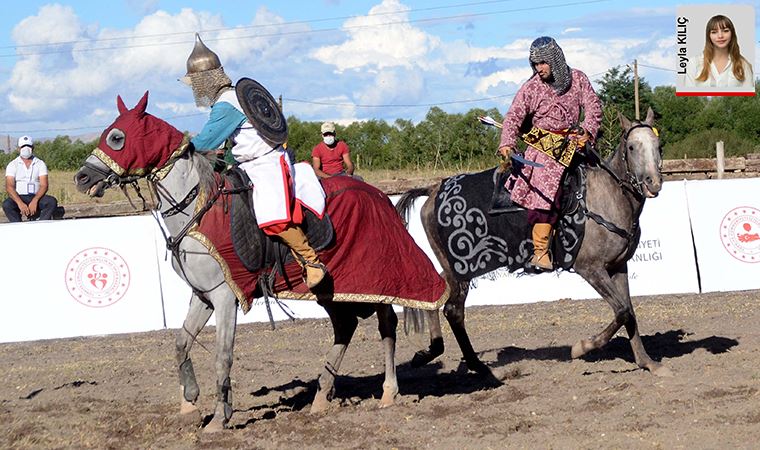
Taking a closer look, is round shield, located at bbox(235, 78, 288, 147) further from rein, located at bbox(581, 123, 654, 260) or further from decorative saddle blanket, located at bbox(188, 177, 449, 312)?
rein, located at bbox(581, 123, 654, 260)

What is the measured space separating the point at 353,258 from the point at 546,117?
2.19 m

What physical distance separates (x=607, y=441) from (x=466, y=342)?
9.49 feet

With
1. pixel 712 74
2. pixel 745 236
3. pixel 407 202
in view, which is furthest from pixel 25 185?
pixel 712 74

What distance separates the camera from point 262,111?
7.39 m

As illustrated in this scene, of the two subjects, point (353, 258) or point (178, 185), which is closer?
point (178, 185)

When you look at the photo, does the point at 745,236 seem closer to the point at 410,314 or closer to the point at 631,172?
the point at 631,172

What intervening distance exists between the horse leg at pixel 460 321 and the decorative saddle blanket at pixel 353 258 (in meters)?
1.01

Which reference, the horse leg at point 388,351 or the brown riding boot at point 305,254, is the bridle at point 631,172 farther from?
the brown riding boot at point 305,254

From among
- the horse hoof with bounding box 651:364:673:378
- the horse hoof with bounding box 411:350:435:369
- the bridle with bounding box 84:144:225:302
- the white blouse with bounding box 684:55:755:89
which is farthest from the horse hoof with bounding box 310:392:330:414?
the white blouse with bounding box 684:55:755:89

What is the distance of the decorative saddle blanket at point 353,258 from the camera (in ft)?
24.4

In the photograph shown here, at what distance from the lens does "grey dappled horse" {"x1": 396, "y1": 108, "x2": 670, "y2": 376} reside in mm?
8562

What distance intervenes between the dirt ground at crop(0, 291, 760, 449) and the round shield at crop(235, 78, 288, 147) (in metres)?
2.05

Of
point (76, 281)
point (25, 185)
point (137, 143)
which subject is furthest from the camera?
point (25, 185)

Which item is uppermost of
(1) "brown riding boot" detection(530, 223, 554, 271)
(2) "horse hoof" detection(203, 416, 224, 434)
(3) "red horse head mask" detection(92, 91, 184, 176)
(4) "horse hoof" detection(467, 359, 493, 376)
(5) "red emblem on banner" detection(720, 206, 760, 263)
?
(3) "red horse head mask" detection(92, 91, 184, 176)
